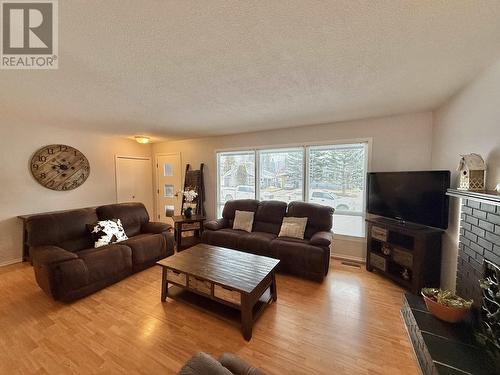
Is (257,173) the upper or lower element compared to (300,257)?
Result: upper

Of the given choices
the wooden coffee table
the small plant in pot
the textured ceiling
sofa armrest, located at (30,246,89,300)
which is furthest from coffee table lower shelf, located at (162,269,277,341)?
the textured ceiling

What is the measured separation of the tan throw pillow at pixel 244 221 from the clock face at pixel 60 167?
10.6 ft

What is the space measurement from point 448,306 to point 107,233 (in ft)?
12.7

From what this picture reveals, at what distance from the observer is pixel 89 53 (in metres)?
1.44

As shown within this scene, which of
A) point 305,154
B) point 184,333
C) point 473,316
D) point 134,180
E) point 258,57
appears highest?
point 258,57

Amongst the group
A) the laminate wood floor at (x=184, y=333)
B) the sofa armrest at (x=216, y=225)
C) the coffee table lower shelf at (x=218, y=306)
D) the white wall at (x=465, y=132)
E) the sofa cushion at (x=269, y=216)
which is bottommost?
the laminate wood floor at (x=184, y=333)

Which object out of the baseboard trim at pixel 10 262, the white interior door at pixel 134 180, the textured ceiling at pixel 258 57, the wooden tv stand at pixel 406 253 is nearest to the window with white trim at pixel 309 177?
the wooden tv stand at pixel 406 253

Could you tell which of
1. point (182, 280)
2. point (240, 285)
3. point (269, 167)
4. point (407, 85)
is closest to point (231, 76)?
point (407, 85)

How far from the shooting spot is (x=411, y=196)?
2.50 m

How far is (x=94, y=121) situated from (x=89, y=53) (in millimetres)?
2250

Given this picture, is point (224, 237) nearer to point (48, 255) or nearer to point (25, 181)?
point (48, 255)

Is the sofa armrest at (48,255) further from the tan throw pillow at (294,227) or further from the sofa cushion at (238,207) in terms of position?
the tan throw pillow at (294,227)

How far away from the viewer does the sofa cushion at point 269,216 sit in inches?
140

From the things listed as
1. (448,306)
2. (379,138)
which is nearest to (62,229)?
(448,306)
